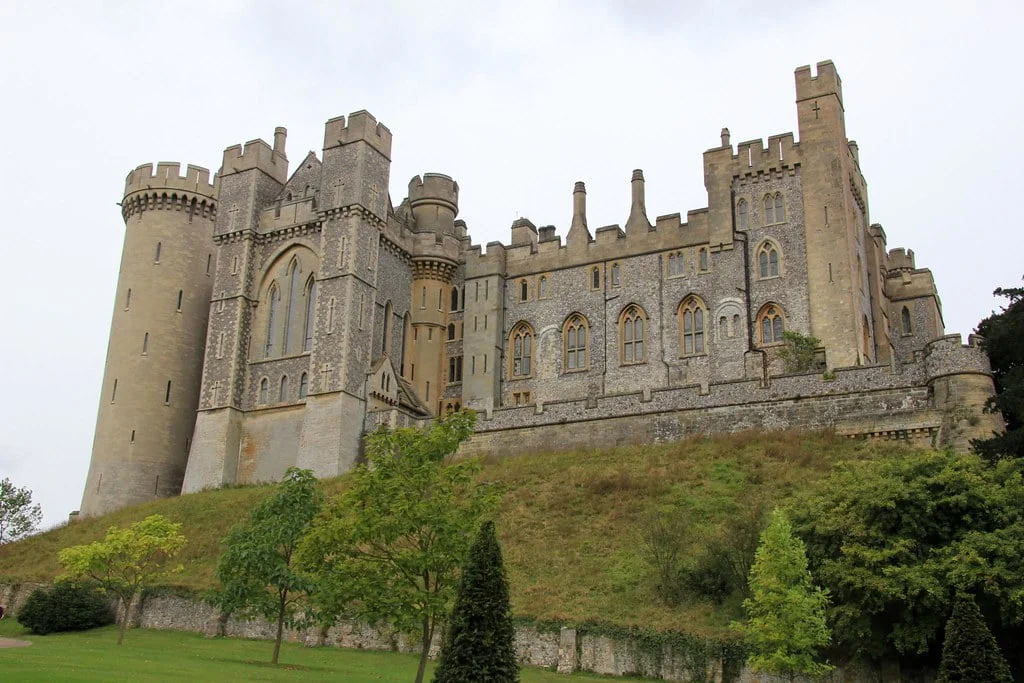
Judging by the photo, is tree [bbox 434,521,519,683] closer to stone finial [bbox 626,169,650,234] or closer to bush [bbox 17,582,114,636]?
bush [bbox 17,582,114,636]

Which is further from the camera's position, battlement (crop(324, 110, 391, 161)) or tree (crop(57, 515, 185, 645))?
battlement (crop(324, 110, 391, 161))

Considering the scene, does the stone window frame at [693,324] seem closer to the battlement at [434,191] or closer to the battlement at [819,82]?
the battlement at [819,82]

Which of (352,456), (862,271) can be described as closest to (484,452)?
(352,456)

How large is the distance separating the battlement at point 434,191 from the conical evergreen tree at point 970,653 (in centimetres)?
3914

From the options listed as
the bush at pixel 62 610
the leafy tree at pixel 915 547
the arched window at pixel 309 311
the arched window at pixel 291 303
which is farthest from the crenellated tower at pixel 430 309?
the leafy tree at pixel 915 547

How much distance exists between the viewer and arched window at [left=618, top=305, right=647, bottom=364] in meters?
47.7

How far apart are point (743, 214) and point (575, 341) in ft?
32.2

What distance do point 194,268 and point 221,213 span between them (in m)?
3.34

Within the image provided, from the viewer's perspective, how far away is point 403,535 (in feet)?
73.0

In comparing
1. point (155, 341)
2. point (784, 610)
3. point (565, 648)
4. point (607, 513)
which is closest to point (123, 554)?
point (565, 648)

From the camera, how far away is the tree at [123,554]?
29.3 meters

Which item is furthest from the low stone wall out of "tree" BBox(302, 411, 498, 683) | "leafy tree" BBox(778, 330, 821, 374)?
"leafy tree" BBox(778, 330, 821, 374)

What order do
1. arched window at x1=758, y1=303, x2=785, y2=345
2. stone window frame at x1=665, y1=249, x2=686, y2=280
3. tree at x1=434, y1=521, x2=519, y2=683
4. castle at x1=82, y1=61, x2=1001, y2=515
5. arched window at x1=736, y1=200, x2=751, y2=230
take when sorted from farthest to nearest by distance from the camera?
stone window frame at x1=665, y1=249, x2=686, y2=280 < arched window at x1=736, y1=200, x2=751, y2=230 < arched window at x1=758, y1=303, x2=785, y2=345 < castle at x1=82, y1=61, x2=1001, y2=515 < tree at x1=434, y1=521, x2=519, y2=683

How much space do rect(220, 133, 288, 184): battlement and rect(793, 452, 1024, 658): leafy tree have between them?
35.3 m
